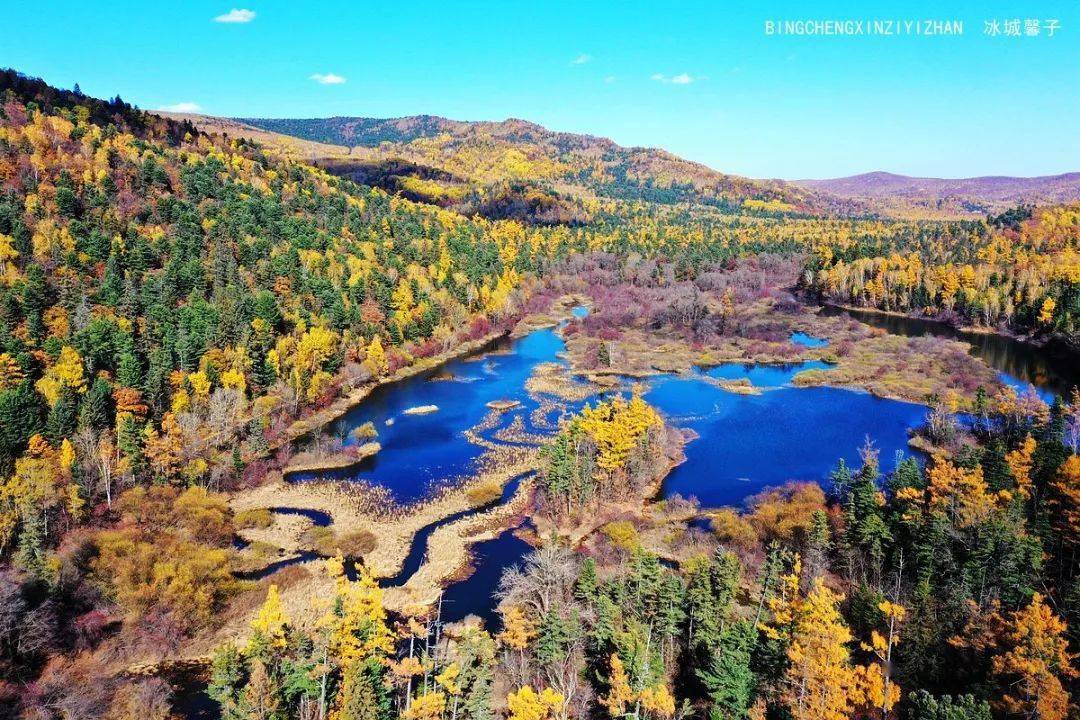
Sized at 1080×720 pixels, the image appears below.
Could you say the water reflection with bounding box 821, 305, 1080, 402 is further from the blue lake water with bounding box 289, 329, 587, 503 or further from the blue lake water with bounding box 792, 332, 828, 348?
the blue lake water with bounding box 289, 329, 587, 503

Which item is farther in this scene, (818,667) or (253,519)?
(253,519)

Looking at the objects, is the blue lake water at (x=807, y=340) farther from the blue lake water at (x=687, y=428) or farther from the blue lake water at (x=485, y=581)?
the blue lake water at (x=485, y=581)

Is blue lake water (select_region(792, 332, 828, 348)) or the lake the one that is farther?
blue lake water (select_region(792, 332, 828, 348))

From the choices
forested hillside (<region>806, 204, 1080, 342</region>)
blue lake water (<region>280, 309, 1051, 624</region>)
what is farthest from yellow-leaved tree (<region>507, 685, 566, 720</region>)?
forested hillside (<region>806, 204, 1080, 342</region>)

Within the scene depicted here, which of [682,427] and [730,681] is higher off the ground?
[730,681]

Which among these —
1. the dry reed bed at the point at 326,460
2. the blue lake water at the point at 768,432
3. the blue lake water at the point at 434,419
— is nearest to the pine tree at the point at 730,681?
the blue lake water at the point at 768,432

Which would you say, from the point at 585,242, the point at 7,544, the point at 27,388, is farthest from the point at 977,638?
the point at 585,242

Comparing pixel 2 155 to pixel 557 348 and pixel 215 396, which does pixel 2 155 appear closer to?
pixel 215 396

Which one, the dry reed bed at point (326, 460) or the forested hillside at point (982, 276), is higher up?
the forested hillside at point (982, 276)

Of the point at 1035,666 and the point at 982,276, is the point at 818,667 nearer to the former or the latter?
the point at 1035,666

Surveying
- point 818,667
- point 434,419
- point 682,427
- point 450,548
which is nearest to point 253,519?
point 450,548

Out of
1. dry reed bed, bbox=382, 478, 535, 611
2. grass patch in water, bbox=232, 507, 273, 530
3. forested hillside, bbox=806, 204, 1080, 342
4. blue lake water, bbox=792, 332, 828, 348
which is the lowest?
dry reed bed, bbox=382, 478, 535, 611

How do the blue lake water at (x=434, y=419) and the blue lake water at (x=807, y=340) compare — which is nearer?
the blue lake water at (x=434, y=419)

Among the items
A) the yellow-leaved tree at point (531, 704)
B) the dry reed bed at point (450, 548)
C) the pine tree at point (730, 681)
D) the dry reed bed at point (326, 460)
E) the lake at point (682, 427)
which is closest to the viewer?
the yellow-leaved tree at point (531, 704)
